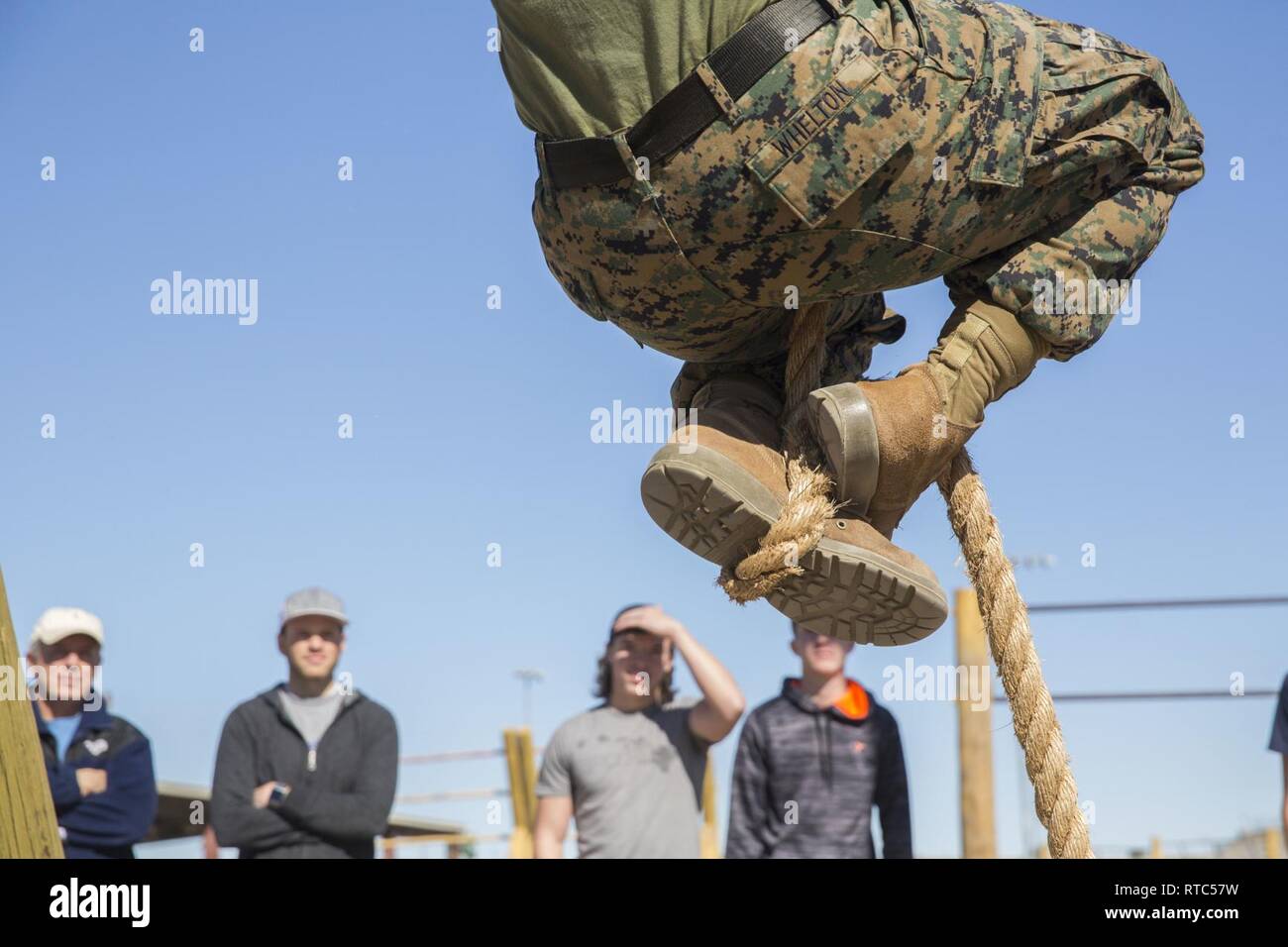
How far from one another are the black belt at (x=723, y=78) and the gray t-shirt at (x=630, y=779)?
2880 millimetres

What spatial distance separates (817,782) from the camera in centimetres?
472

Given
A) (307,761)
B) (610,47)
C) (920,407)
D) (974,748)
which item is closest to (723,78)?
(610,47)

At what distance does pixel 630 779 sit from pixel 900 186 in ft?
9.48

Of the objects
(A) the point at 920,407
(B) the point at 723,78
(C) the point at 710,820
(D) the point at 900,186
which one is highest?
(B) the point at 723,78

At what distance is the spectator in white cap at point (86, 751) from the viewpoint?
4508 millimetres

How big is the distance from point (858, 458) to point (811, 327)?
9.5 inches

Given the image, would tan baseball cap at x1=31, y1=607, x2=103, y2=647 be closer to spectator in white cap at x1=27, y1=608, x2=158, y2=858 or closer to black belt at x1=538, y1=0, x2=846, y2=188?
spectator in white cap at x1=27, y1=608, x2=158, y2=858

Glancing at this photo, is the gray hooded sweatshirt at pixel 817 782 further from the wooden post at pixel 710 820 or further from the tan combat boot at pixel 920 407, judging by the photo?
the tan combat boot at pixel 920 407

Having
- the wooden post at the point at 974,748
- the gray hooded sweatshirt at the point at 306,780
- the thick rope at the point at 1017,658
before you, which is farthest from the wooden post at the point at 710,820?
the thick rope at the point at 1017,658

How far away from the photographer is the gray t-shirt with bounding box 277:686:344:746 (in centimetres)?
460

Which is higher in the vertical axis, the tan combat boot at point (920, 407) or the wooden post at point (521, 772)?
the tan combat boot at point (920, 407)

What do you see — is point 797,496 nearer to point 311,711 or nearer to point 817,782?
point 817,782

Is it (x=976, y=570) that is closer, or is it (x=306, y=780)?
(x=976, y=570)
